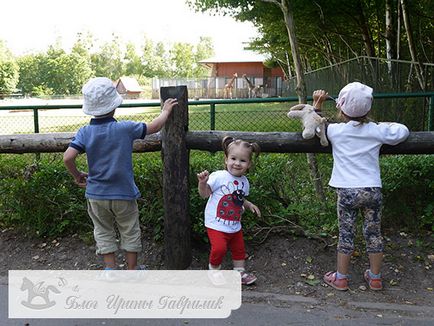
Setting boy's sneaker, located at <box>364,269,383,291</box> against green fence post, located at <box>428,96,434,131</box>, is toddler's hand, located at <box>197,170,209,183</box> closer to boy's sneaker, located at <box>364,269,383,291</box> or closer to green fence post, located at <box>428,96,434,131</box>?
boy's sneaker, located at <box>364,269,383,291</box>

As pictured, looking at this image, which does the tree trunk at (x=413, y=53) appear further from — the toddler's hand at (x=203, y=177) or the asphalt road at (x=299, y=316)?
the toddler's hand at (x=203, y=177)

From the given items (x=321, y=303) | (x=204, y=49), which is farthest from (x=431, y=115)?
(x=204, y=49)

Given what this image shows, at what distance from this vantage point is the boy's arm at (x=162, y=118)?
3.34 meters

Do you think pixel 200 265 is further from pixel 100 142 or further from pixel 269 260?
pixel 100 142

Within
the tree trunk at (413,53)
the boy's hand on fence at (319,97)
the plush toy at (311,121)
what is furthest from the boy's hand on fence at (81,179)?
the tree trunk at (413,53)

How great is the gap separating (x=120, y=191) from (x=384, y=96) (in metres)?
5.20

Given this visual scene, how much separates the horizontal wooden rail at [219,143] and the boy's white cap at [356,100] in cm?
39

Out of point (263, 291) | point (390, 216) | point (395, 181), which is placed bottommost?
point (263, 291)

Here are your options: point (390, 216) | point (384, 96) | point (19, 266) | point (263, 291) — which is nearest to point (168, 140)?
point (263, 291)

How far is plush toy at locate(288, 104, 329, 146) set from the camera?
348cm

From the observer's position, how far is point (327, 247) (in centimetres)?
405

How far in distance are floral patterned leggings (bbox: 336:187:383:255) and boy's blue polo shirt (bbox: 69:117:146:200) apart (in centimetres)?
150

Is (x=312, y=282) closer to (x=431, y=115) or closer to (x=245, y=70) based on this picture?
(x=431, y=115)

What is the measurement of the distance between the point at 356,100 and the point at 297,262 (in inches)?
56.9
